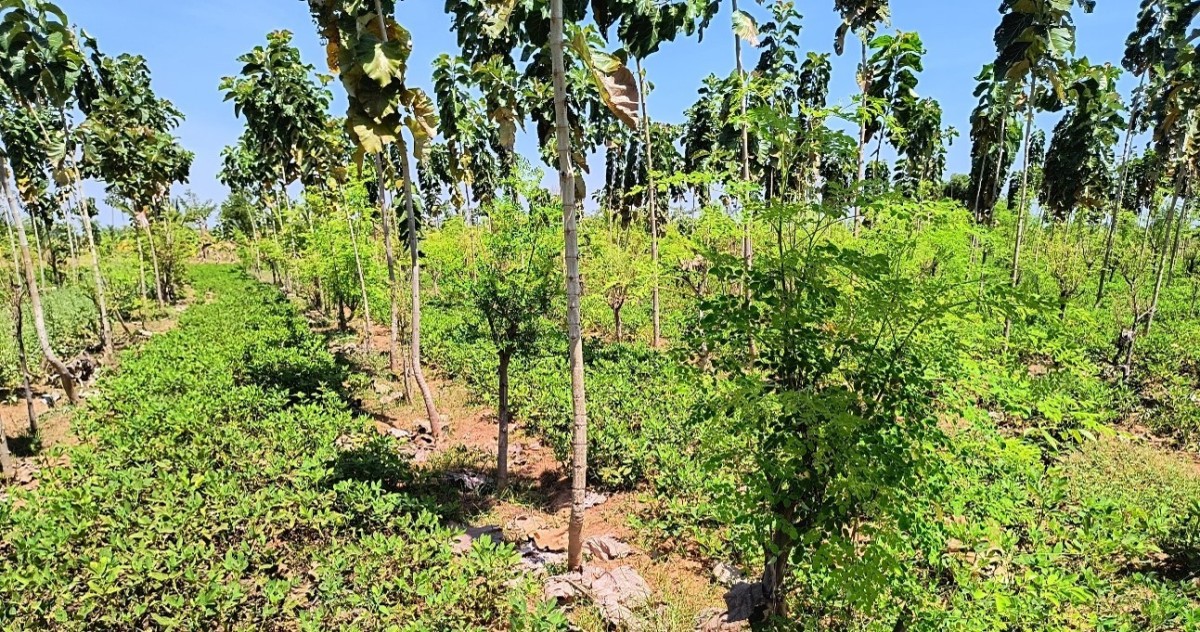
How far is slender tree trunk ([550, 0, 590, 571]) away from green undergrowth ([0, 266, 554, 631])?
1.03 metres

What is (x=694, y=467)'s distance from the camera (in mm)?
10297

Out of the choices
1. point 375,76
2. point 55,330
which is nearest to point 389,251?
point 375,76

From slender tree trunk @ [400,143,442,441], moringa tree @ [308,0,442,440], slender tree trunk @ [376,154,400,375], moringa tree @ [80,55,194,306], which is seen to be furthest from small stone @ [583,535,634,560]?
moringa tree @ [80,55,194,306]

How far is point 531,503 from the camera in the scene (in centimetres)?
1084

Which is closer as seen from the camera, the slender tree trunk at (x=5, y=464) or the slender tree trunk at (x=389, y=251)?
the slender tree trunk at (x=5, y=464)

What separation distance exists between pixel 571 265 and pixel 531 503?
5.45 m

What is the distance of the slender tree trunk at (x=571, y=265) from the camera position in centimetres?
688

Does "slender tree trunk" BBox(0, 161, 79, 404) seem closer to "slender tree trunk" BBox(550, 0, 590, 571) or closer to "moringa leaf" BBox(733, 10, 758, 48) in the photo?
"slender tree trunk" BBox(550, 0, 590, 571)

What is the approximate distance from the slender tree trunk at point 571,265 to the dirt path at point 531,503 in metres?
0.89

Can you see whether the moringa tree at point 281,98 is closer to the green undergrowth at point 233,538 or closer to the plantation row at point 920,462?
the green undergrowth at point 233,538

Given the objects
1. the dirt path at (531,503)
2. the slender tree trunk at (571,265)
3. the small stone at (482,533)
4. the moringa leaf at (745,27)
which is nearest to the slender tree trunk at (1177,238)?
the moringa leaf at (745,27)

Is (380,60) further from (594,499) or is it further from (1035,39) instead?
(1035,39)

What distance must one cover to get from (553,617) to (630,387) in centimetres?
990

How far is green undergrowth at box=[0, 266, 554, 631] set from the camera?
216 inches
